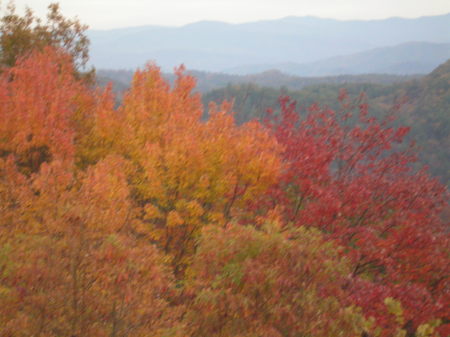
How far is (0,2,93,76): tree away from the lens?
26234mm

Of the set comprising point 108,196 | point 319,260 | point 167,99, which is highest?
point 167,99

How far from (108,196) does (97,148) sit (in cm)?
791

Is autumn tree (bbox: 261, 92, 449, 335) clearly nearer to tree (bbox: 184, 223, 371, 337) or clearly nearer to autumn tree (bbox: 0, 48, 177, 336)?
tree (bbox: 184, 223, 371, 337)

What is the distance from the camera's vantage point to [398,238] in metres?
14.2

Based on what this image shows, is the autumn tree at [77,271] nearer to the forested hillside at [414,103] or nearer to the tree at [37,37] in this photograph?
the tree at [37,37]

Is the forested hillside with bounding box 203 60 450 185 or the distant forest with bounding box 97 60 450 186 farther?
the forested hillside with bounding box 203 60 450 185

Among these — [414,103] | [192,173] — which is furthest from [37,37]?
[414,103]

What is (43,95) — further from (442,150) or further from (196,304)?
(442,150)

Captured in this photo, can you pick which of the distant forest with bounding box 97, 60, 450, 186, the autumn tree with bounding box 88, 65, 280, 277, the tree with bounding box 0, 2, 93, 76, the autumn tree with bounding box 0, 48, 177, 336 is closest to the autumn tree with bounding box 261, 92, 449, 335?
the autumn tree with bounding box 88, 65, 280, 277

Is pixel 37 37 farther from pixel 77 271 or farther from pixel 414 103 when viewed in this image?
pixel 414 103

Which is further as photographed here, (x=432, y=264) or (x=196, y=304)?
(x=432, y=264)

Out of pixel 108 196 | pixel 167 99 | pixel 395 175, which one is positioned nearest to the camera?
pixel 108 196

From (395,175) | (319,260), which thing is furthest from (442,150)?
(319,260)

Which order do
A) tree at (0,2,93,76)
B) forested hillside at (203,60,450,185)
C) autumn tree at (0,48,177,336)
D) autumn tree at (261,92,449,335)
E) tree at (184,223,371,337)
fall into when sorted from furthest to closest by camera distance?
forested hillside at (203,60,450,185), tree at (0,2,93,76), autumn tree at (261,92,449,335), tree at (184,223,371,337), autumn tree at (0,48,177,336)
